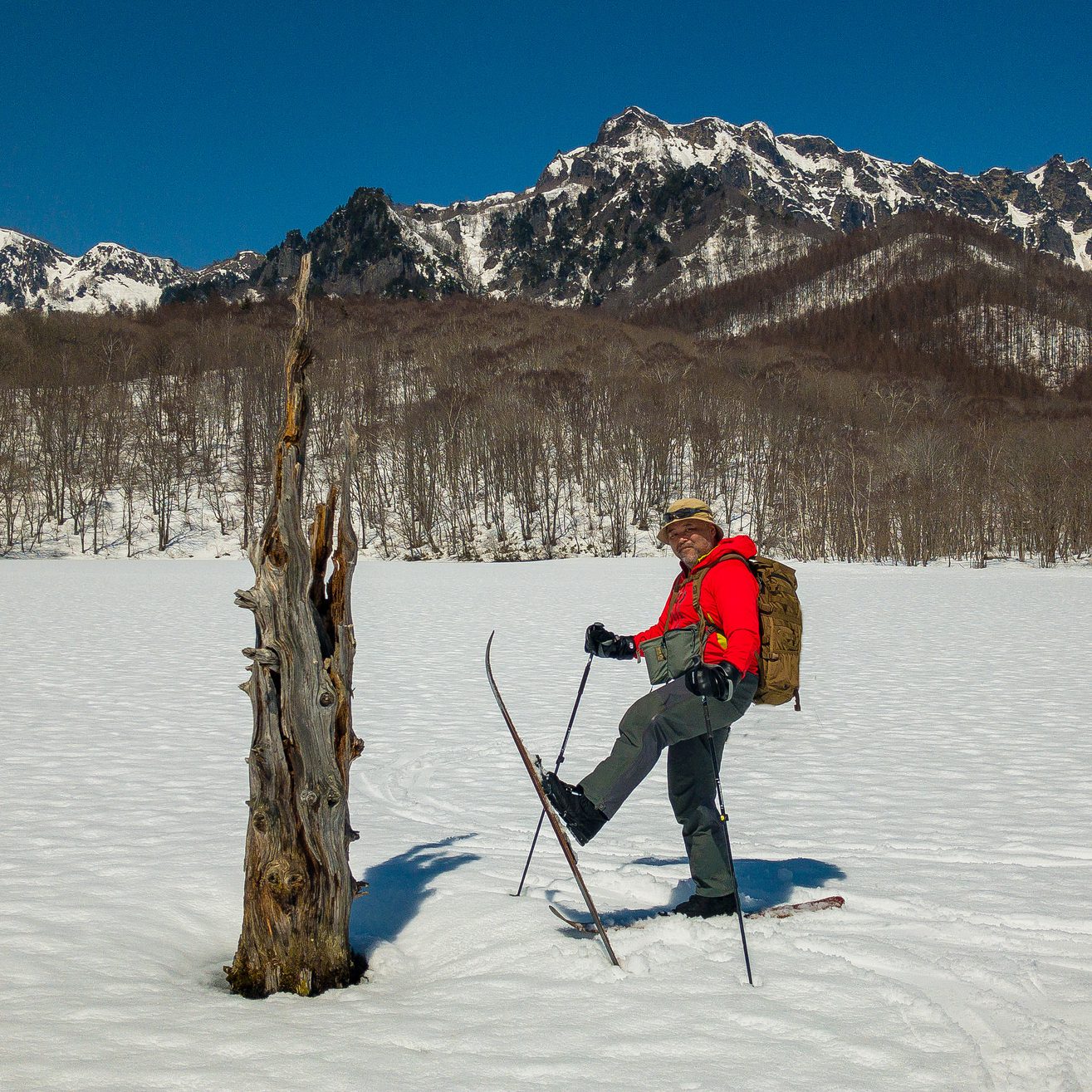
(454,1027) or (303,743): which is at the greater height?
(303,743)

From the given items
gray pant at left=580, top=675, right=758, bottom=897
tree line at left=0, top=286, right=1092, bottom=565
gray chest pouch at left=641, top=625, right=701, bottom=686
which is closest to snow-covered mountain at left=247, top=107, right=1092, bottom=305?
tree line at left=0, top=286, right=1092, bottom=565

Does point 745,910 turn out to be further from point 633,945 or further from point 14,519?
point 14,519

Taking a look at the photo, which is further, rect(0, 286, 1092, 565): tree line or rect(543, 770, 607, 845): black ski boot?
rect(0, 286, 1092, 565): tree line

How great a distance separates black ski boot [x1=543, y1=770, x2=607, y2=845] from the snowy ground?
18.7 inches

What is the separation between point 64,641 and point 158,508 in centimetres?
4791

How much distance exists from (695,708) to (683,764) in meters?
0.30

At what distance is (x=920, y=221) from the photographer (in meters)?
137

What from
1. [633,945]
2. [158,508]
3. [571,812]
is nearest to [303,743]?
[571,812]

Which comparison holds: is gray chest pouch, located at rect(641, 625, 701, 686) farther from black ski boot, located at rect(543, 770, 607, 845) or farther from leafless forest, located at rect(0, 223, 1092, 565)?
leafless forest, located at rect(0, 223, 1092, 565)

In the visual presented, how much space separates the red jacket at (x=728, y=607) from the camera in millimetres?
3637

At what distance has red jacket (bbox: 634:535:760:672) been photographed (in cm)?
364

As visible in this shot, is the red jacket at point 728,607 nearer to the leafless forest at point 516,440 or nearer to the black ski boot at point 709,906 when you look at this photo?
the black ski boot at point 709,906

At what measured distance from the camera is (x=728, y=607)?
3705 mm

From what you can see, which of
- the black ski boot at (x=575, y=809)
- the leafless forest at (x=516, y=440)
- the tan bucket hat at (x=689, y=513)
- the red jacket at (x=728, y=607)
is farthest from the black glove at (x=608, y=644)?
the leafless forest at (x=516, y=440)
